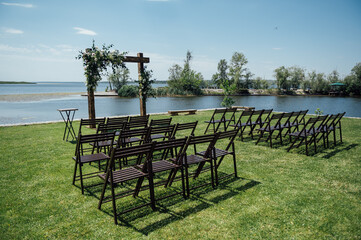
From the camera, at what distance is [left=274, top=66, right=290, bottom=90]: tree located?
62.3 metres

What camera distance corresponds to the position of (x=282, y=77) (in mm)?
62406

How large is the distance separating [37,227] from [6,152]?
182 inches

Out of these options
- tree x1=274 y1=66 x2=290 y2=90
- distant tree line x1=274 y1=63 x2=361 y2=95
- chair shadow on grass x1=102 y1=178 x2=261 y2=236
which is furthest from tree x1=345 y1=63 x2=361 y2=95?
chair shadow on grass x1=102 y1=178 x2=261 y2=236

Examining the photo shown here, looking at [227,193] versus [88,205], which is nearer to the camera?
[88,205]

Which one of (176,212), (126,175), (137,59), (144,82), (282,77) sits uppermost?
(282,77)

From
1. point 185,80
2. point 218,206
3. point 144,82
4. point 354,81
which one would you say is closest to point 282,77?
point 354,81

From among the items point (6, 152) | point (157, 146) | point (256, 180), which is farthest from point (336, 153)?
point (6, 152)

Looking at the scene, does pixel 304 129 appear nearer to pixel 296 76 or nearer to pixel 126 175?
pixel 126 175

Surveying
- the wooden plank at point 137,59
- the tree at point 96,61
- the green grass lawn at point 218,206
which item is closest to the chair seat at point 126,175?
the green grass lawn at point 218,206

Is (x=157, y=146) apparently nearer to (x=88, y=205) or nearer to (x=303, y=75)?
(x=88, y=205)

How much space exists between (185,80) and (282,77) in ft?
78.8

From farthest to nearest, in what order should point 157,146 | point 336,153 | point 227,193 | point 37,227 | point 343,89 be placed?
point 343,89, point 336,153, point 227,193, point 157,146, point 37,227

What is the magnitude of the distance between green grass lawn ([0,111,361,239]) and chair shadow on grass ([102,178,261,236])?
0.01m

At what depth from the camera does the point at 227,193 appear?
405 cm
